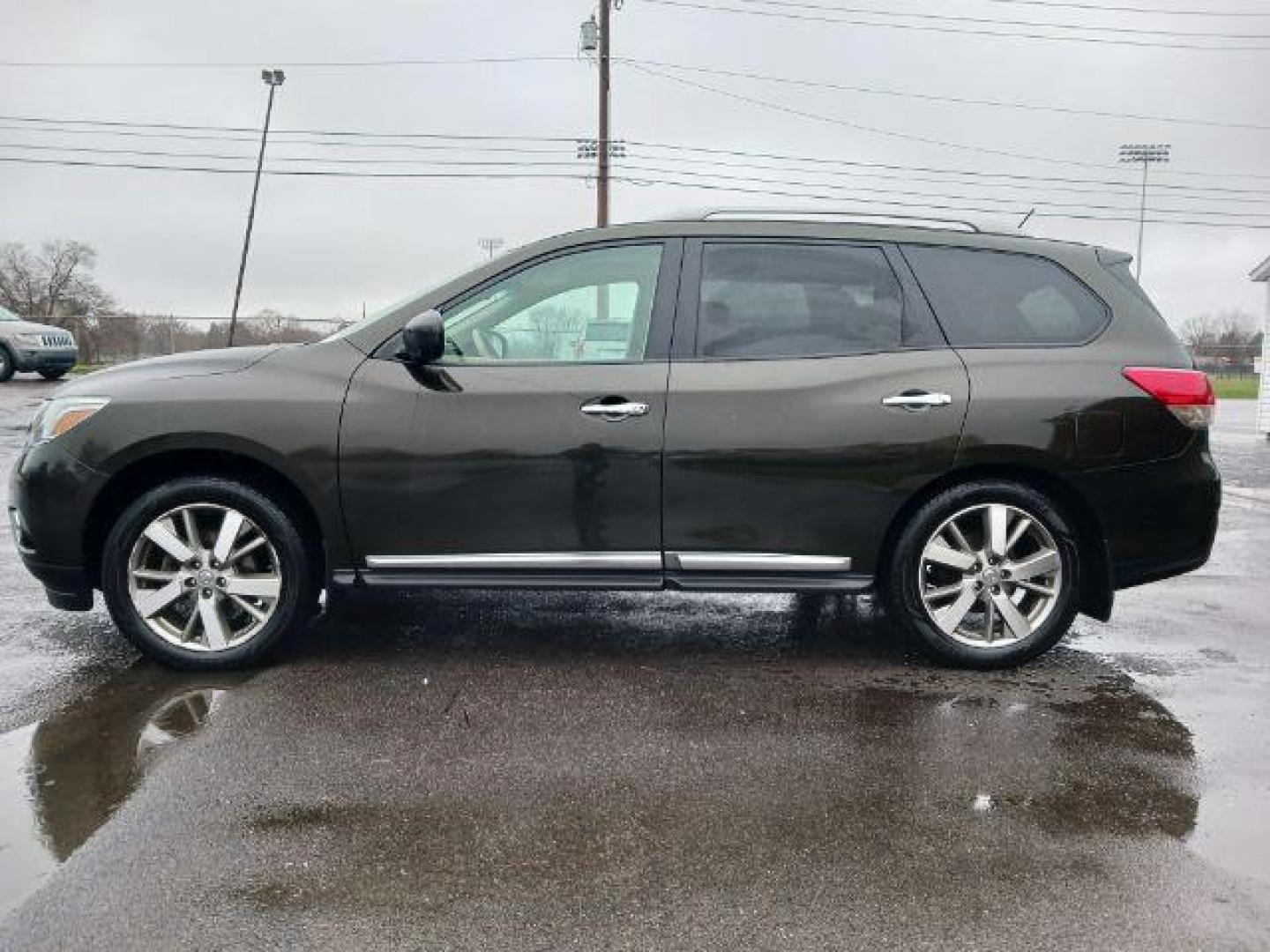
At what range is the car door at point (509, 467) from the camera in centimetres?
429

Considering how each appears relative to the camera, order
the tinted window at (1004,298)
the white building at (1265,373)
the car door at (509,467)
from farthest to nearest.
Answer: the white building at (1265,373) → the tinted window at (1004,298) → the car door at (509,467)

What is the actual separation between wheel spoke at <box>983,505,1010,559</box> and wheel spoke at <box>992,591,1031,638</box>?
0.57 ft

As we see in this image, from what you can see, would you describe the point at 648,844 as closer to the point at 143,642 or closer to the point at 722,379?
the point at 722,379

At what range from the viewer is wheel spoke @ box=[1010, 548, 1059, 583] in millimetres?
4426

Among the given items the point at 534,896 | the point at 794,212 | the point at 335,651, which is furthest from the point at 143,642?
the point at 794,212

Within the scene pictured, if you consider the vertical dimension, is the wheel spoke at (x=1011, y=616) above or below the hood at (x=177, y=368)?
below

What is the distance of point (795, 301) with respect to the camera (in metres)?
4.50

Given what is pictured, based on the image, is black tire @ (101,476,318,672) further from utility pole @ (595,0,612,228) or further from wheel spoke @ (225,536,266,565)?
utility pole @ (595,0,612,228)

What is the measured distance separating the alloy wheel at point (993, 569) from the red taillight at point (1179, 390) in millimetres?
693

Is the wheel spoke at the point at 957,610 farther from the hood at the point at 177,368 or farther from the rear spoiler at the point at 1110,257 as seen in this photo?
the hood at the point at 177,368

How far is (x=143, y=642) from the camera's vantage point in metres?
4.34

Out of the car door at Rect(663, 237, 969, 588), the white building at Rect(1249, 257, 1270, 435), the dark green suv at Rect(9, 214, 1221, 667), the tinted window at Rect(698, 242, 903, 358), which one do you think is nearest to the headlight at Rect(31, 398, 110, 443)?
the dark green suv at Rect(9, 214, 1221, 667)

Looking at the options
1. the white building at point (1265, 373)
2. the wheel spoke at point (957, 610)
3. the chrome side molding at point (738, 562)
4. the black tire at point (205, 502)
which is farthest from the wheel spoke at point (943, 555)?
the white building at point (1265, 373)

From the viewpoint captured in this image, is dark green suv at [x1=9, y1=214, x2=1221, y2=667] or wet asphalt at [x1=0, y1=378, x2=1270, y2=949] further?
dark green suv at [x1=9, y1=214, x2=1221, y2=667]
